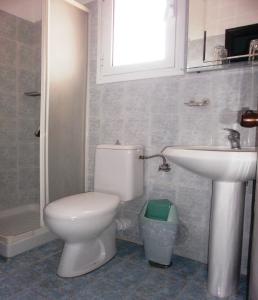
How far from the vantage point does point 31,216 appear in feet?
7.76

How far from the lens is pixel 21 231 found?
191 cm

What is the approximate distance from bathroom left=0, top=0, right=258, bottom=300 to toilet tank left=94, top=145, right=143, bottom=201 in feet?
0.38

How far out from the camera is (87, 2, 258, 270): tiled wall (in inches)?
59.7

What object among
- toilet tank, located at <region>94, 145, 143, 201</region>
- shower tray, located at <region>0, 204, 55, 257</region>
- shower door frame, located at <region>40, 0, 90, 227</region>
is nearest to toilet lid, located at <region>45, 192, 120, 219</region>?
toilet tank, located at <region>94, 145, 143, 201</region>

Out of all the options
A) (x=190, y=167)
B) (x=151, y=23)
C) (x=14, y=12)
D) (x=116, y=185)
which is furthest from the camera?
(x=14, y=12)

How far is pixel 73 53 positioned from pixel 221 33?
3.48 ft

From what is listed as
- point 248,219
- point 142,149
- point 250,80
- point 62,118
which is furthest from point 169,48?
point 248,219

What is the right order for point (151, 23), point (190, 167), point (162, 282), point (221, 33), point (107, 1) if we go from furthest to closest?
point (107, 1)
point (151, 23)
point (221, 33)
point (162, 282)
point (190, 167)

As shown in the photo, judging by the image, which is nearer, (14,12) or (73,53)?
(73,53)

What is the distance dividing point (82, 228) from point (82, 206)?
0.39 ft

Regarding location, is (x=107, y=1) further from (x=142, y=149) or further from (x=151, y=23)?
(x=142, y=149)

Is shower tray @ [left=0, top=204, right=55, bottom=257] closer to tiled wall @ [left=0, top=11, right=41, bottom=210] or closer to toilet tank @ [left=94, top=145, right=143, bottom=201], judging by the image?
tiled wall @ [left=0, top=11, right=41, bottom=210]

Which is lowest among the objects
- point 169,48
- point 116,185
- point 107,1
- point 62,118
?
point 116,185

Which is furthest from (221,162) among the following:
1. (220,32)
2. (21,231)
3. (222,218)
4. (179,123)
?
(21,231)
